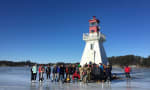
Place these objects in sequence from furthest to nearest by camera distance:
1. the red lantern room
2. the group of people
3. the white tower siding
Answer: the red lantern room → the white tower siding → the group of people

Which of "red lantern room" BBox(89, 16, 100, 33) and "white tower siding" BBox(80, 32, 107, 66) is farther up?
"red lantern room" BBox(89, 16, 100, 33)

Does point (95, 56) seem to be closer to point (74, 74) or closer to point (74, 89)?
point (74, 74)

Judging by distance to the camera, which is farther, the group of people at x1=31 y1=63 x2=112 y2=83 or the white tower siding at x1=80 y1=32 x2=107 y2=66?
the white tower siding at x1=80 y1=32 x2=107 y2=66

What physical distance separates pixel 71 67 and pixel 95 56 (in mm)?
13919

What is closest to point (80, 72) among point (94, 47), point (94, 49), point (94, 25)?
point (94, 49)

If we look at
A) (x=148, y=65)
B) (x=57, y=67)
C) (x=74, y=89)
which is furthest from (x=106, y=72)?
(x=148, y=65)

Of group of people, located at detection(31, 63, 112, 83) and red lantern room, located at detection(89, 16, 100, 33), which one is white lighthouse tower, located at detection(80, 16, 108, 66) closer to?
red lantern room, located at detection(89, 16, 100, 33)

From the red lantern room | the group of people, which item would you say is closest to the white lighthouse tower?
the red lantern room

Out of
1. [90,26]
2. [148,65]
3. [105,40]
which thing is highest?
[90,26]

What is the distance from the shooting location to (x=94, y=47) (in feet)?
92.9

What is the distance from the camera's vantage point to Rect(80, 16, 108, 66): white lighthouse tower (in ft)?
91.5

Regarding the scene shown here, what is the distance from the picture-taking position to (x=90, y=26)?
3039cm

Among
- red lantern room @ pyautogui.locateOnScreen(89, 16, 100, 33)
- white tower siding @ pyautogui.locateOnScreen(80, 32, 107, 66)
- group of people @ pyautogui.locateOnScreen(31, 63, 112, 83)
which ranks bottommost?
group of people @ pyautogui.locateOnScreen(31, 63, 112, 83)

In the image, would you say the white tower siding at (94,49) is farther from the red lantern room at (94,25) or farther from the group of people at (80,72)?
the group of people at (80,72)
